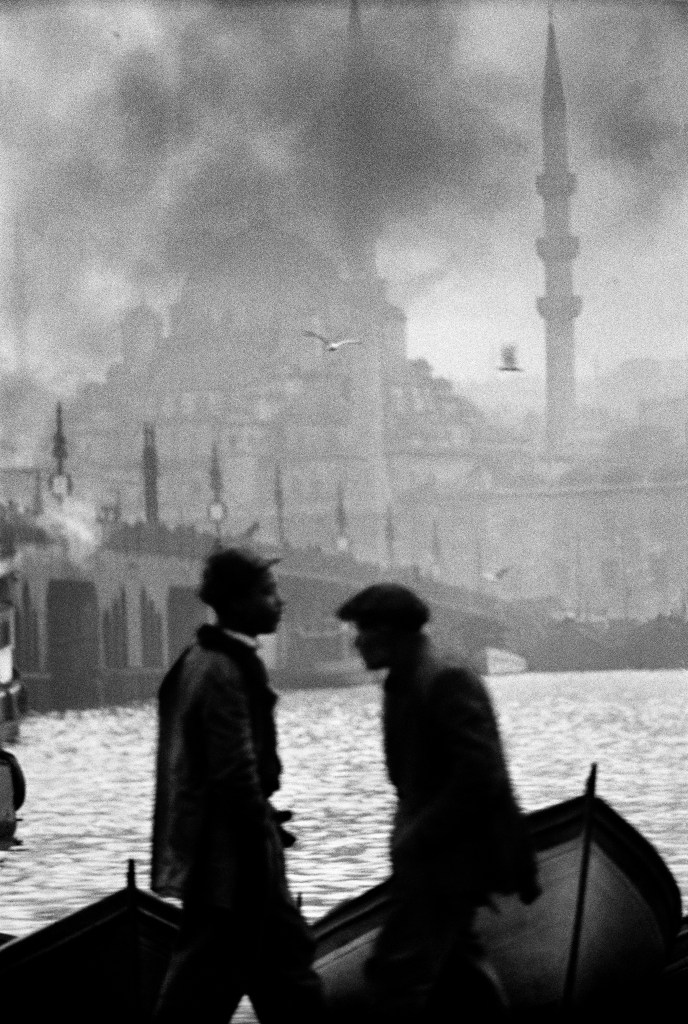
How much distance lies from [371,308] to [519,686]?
41716mm

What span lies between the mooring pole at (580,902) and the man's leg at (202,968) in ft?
3.83

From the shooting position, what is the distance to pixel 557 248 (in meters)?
118

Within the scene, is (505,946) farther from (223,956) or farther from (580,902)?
(223,956)

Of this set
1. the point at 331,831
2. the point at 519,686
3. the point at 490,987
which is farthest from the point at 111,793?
the point at 519,686

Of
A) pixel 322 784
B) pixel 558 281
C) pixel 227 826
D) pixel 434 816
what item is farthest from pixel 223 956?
pixel 558 281

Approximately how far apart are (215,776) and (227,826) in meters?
0.15

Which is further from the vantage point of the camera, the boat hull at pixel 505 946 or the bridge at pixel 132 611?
the bridge at pixel 132 611

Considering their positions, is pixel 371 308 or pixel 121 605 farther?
pixel 371 308

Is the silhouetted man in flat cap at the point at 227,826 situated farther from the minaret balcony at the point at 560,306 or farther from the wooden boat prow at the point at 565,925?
the minaret balcony at the point at 560,306

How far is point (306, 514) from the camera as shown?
119438 mm

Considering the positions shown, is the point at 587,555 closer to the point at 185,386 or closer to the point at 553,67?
the point at 185,386

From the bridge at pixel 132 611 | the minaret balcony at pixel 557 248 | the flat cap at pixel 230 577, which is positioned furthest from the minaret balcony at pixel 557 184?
the flat cap at pixel 230 577

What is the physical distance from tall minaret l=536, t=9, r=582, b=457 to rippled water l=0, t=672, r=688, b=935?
49.3 m

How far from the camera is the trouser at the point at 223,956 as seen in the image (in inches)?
265
